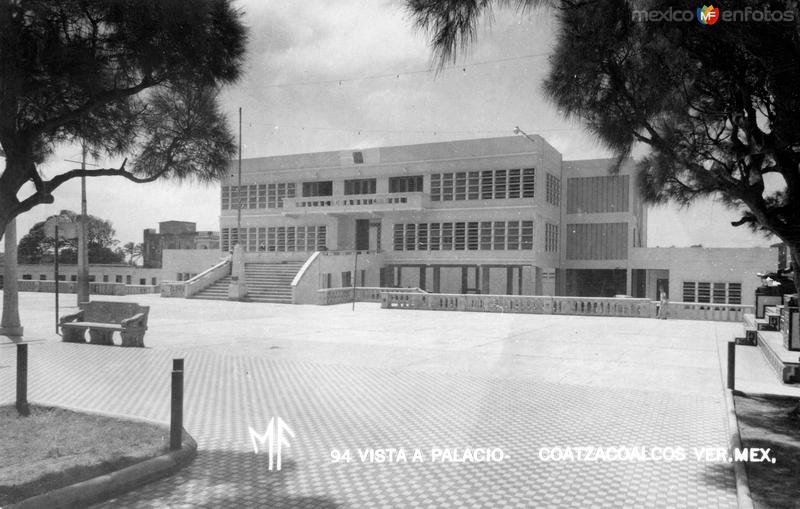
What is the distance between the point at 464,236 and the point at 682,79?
98.7 feet

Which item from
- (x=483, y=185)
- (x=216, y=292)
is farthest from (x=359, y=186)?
(x=216, y=292)

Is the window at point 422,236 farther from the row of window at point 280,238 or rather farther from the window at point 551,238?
the window at point 551,238

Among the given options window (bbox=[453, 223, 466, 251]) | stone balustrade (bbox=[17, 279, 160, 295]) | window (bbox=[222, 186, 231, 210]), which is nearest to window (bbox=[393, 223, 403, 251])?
window (bbox=[453, 223, 466, 251])

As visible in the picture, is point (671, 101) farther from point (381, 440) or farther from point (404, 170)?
point (404, 170)

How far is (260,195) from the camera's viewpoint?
4412 cm

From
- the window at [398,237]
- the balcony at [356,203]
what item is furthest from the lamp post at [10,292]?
the window at [398,237]

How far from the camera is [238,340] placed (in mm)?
14672

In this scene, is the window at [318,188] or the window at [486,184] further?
the window at [318,188]

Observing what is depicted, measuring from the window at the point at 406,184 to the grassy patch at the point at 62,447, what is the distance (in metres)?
33.5

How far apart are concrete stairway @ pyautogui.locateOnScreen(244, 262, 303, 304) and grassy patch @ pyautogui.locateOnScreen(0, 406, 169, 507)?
23555 mm

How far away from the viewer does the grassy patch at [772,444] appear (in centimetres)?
489

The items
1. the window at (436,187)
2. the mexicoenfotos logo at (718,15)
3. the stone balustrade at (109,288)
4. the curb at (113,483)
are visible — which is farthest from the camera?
the window at (436,187)

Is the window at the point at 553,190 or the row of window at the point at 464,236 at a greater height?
the window at the point at 553,190

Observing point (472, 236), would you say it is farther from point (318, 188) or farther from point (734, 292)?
point (734, 292)
